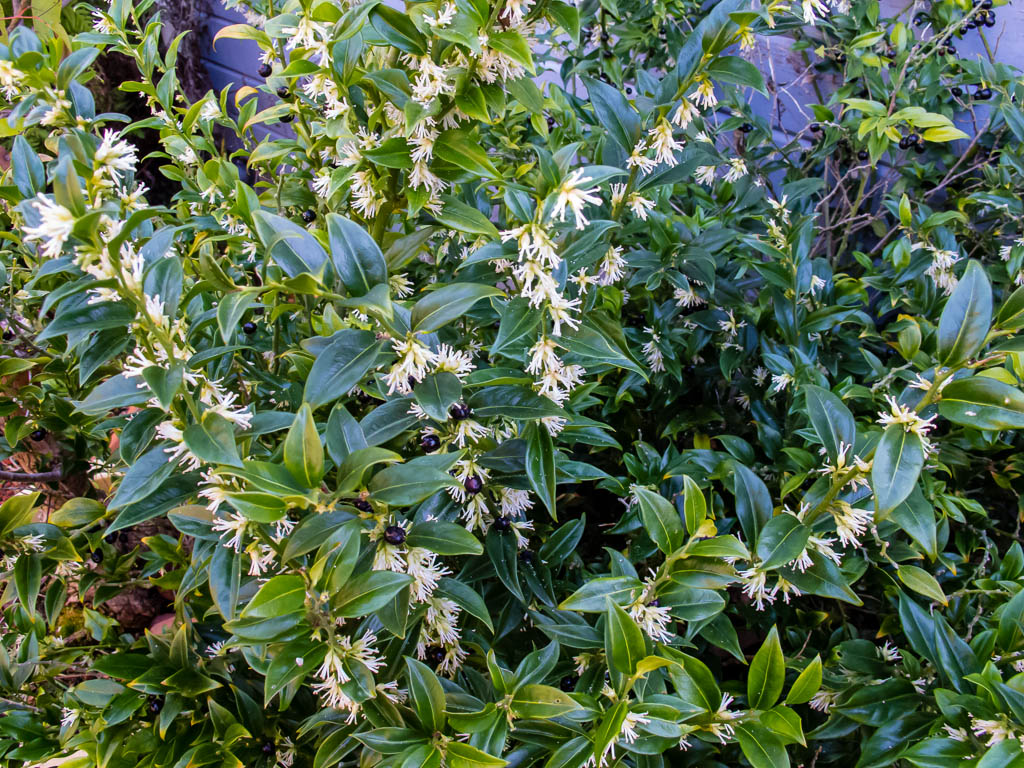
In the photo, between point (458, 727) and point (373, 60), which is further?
point (373, 60)

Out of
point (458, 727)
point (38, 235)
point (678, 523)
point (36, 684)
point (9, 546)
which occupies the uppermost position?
point (38, 235)

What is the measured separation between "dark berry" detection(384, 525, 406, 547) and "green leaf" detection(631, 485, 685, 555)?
10.2 inches

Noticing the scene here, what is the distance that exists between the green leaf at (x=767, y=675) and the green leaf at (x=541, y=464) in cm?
27

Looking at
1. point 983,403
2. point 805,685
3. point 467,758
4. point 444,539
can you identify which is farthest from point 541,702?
point 983,403

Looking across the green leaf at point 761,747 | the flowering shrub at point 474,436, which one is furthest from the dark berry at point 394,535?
the green leaf at point 761,747

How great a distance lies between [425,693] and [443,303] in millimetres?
409

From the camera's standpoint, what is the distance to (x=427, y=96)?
814 mm

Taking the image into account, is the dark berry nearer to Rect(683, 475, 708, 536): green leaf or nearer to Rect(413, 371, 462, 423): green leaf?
Rect(413, 371, 462, 423): green leaf

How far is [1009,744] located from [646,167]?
74cm

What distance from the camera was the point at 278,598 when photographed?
0.67m

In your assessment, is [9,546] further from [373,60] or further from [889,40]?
[889,40]

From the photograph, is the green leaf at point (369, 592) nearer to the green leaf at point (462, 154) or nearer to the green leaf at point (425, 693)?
the green leaf at point (425, 693)

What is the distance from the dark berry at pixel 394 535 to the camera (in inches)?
28.6

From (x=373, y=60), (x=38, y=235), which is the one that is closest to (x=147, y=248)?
(x=38, y=235)
